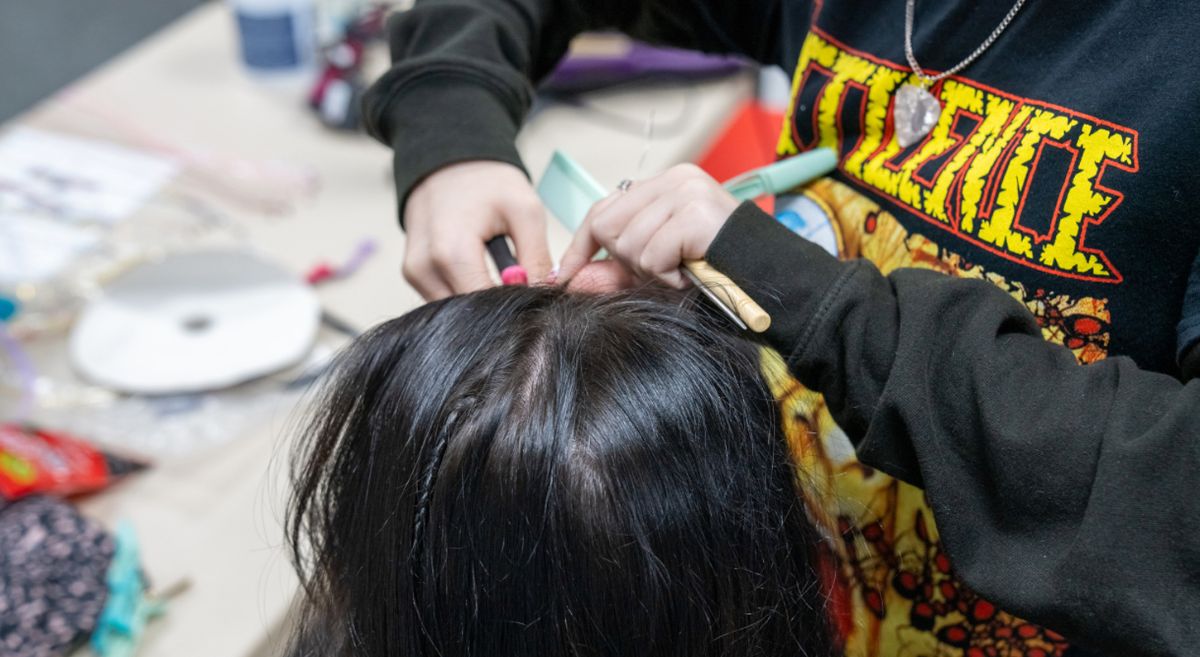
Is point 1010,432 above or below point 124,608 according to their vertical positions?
above

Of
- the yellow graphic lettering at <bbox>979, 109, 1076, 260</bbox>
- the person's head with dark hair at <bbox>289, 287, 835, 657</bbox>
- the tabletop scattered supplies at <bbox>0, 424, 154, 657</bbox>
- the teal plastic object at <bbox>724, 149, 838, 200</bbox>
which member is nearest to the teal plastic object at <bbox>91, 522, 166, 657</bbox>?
the tabletop scattered supplies at <bbox>0, 424, 154, 657</bbox>

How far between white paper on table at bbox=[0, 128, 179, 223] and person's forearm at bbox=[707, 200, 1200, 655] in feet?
2.73

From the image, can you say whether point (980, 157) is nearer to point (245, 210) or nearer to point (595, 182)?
point (595, 182)

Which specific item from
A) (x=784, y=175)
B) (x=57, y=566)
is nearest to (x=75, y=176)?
(x=57, y=566)

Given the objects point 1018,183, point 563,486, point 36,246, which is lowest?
point 36,246

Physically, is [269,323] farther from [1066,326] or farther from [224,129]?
[1066,326]

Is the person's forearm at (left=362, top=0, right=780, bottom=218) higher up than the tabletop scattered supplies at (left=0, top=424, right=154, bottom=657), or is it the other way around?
the person's forearm at (left=362, top=0, right=780, bottom=218)

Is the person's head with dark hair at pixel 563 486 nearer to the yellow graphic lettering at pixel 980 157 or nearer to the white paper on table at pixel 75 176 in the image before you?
the yellow graphic lettering at pixel 980 157

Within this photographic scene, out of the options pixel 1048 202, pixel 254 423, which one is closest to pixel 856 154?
pixel 1048 202

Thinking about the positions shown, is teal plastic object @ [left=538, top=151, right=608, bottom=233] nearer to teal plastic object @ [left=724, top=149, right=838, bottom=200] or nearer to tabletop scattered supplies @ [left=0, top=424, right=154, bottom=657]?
teal plastic object @ [left=724, top=149, right=838, bottom=200]

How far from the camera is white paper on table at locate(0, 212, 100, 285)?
37.8 inches

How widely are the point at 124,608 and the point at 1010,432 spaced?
567mm

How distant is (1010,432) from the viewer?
0.41 metres

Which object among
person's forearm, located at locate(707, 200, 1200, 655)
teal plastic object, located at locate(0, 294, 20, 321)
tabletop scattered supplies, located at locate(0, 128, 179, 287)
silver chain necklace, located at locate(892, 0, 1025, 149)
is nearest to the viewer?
person's forearm, located at locate(707, 200, 1200, 655)
